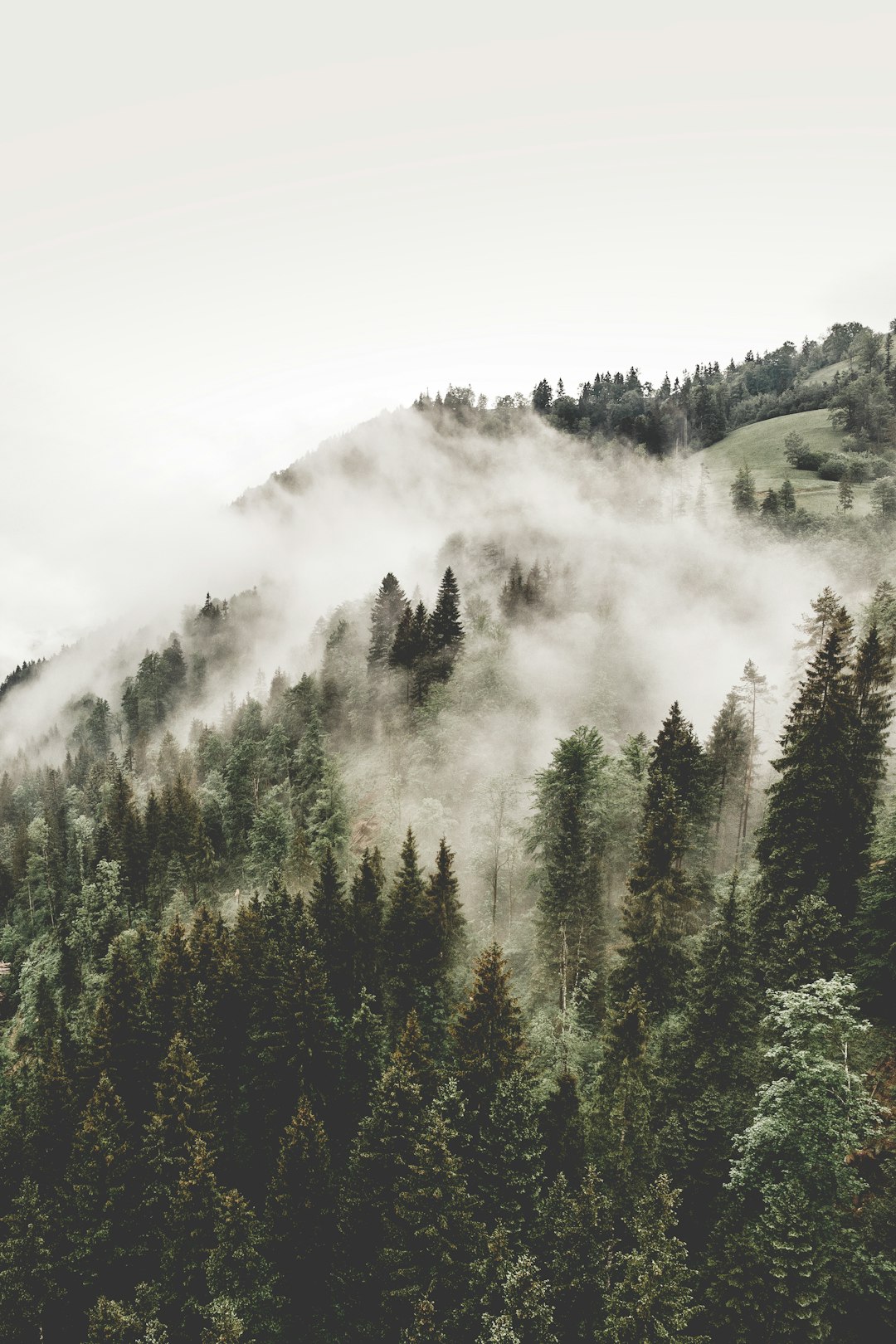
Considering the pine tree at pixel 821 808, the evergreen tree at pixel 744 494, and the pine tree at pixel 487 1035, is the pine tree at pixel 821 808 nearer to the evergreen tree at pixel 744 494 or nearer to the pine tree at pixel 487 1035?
the pine tree at pixel 487 1035

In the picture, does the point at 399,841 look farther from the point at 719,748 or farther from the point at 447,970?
the point at 719,748

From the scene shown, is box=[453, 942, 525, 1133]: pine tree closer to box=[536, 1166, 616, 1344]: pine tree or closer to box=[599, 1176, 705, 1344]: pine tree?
box=[536, 1166, 616, 1344]: pine tree

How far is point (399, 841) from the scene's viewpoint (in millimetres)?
67500

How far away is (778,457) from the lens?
145 metres

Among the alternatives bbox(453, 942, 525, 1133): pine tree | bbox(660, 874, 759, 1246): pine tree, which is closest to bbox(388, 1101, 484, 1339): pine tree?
bbox(453, 942, 525, 1133): pine tree

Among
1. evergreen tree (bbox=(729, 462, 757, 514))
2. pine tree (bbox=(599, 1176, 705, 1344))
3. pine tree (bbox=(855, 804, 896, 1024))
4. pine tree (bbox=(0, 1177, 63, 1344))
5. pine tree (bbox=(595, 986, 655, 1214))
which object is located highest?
evergreen tree (bbox=(729, 462, 757, 514))

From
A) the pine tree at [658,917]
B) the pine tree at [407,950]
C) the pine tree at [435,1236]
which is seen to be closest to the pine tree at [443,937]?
the pine tree at [407,950]

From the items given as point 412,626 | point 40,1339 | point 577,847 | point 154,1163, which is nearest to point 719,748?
point 577,847

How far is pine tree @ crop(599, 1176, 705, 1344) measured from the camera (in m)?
20.9

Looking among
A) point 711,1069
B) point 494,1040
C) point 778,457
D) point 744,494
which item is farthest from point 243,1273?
point 778,457

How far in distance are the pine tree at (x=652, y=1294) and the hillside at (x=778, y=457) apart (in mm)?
112738

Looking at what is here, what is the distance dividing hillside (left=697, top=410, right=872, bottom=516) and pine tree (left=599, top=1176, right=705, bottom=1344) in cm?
11274

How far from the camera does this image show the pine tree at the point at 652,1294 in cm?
2091

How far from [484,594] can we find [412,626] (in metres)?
37.7
